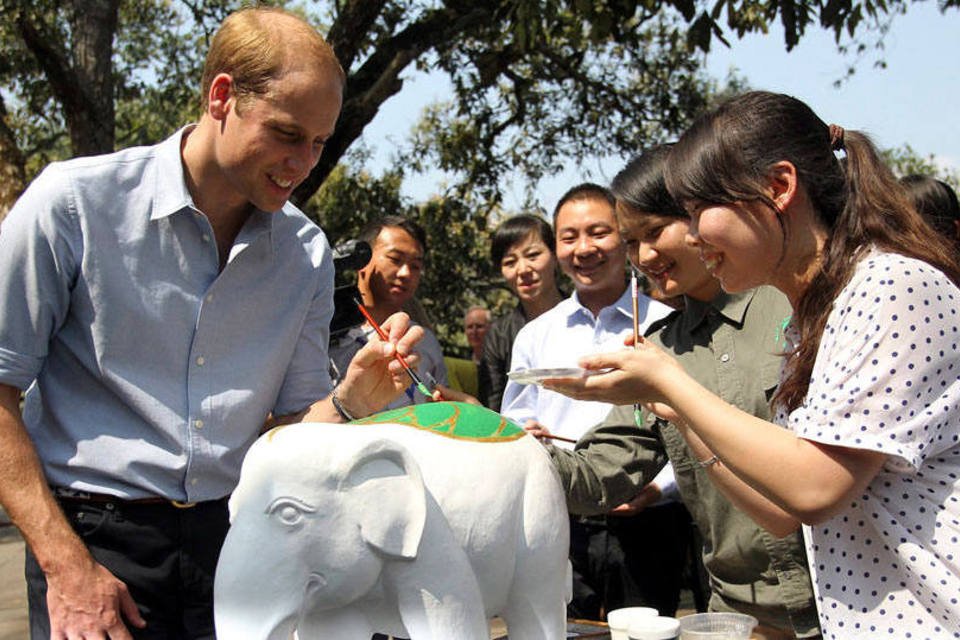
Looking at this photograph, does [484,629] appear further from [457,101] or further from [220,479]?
[457,101]

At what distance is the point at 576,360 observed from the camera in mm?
1507

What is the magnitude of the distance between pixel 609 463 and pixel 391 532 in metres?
0.79

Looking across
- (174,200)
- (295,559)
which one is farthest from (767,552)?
(174,200)

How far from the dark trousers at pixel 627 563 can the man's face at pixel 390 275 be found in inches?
41.3

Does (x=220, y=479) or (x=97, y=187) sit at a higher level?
(x=97, y=187)

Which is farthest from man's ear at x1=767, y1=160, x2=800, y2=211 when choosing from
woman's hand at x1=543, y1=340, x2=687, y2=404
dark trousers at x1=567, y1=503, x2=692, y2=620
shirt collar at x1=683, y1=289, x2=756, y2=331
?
dark trousers at x1=567, y1=503, x2=692, y2=620

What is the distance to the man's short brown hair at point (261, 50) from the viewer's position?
61.5 inches

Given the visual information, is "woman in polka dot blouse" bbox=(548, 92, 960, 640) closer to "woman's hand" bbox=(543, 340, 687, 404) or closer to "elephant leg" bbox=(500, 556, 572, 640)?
"woman's hand" bbox=(543, 340, 687, 404)

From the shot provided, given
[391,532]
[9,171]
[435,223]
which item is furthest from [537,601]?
[435,223]

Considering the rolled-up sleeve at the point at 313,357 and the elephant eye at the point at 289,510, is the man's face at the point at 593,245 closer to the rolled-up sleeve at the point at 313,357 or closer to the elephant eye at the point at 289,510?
the rolled-up sleeve at the point at 313,357

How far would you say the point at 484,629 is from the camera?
4.52 ft

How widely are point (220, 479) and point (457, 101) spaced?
21.2ft

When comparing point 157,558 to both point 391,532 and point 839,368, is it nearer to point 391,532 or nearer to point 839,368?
point 391,532

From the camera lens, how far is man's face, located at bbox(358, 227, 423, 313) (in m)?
3.29
